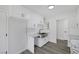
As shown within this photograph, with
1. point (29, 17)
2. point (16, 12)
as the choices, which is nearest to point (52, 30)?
point (29, 17)

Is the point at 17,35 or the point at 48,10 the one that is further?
the point at 17,35

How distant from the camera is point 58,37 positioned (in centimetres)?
131

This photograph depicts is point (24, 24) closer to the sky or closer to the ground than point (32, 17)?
closer to the ground

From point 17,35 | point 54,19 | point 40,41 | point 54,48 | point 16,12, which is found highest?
point 16,12

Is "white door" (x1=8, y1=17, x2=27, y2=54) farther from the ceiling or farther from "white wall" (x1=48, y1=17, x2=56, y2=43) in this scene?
"white wall" (x1=48, y1=17, x2=56, y2=43)

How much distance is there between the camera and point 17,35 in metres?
1.36

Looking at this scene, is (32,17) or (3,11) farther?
(32,17)

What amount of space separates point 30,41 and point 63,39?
88cm

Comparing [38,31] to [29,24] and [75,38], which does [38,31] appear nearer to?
[29,24]

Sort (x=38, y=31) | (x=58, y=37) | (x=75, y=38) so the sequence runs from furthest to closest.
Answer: (x=38, y=31) → (x=58, y=37) → (x=75, y=38)

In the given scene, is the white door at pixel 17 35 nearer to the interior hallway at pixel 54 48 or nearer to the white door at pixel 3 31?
the white door at pixel 3 31

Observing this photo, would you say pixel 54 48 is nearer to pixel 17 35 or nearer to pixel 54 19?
pixel 54 19

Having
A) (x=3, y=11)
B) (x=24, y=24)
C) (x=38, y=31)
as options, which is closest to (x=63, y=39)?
(x=38, y=31)

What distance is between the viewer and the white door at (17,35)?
4.33 ft
